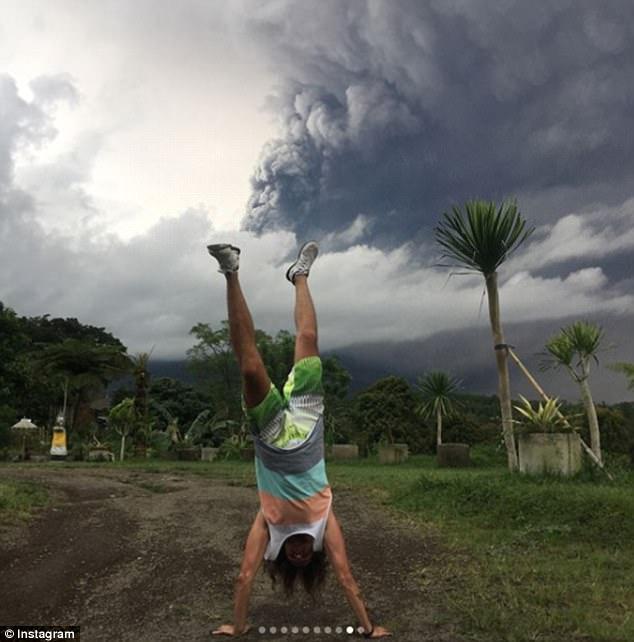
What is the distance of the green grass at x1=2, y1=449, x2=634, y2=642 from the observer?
192 inches

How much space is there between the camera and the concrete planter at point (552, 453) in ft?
35.9

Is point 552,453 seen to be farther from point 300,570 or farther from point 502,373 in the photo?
point 300,570

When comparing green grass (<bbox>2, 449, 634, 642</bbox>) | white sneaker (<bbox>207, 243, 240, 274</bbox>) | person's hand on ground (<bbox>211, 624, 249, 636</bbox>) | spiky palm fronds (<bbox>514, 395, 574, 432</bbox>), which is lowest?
person's hand on ground (<bbox>211, 624, 249, 636</bbox>)

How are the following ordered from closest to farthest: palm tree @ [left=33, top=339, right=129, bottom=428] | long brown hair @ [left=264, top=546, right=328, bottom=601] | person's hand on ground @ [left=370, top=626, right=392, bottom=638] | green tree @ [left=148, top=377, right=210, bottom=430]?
person's hand on ground @ [left=370, top=626, right=392, bottom=638]
long brown hair @ [left=264, top=546, right=328, bottom=601]
palm tree @ [left=33, top=339, right=129, bottom=428]
green tree @ [left=148, top=377, right=210, bottom=430]

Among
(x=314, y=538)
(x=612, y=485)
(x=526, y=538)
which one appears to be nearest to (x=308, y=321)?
(x=314, y=538)

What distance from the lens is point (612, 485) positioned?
10.2 metres

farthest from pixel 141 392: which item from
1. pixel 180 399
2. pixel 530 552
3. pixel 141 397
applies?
pixel 530 552

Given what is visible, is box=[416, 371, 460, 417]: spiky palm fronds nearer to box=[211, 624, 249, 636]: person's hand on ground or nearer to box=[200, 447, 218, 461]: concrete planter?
box=[200, 447, 218, 461]: concrete planter

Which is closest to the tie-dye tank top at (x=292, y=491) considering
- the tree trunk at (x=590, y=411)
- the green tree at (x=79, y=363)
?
the tree trunk at (x=590, y=411)

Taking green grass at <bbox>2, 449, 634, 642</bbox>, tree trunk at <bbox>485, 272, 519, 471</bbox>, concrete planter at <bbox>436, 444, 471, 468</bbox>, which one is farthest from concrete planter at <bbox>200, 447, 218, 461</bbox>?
tree trunk at <bbox>485, 272, 519, 471</bbox>

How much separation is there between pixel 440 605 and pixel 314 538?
1482 millimetres

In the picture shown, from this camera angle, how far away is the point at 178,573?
21.9ft

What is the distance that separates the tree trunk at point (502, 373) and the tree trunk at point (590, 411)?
5.81 feet

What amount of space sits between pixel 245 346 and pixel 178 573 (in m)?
3.38
